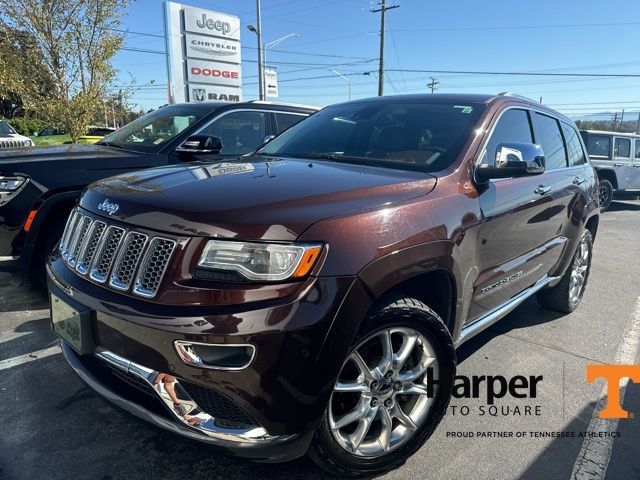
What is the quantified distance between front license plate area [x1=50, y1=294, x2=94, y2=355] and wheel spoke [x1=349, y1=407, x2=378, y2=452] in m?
1.21

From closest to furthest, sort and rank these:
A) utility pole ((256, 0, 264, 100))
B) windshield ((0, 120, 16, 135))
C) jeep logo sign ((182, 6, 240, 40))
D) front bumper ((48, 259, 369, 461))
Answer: front bumper ((48, 259, 369, 461)) < windshield ((0, 120, 16, 135)) < jeep logo sign ((182, 6, 240, 40)) < utility pole ((256, 0, 264, 100))

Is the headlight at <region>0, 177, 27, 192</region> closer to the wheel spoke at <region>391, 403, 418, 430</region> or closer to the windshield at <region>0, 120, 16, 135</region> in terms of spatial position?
the wheel spoke at <region>391, 403, 418, 430</region>

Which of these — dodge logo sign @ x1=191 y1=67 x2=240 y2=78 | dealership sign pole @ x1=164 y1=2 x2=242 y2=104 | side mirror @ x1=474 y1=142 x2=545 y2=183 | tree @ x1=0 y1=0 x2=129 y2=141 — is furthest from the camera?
dodge logo sign @ x1=191 y1=67 x2=240 y2=78

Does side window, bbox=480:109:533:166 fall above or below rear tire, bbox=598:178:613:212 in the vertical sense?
above

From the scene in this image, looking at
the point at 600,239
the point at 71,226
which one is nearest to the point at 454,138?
the point at 71,226

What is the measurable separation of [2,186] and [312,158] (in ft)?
8.54

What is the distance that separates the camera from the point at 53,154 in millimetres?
→ 4395

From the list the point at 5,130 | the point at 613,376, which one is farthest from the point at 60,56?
the point at 613,376

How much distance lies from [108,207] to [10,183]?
7.50 ft

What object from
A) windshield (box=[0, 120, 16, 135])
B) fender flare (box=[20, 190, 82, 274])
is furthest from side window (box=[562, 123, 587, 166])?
windshield (box=[0, 120, 16, 135])

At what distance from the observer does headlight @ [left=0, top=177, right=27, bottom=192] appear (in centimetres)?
388

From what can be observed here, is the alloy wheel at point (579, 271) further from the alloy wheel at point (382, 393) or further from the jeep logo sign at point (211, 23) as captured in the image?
the jeep logo sign at point (211, 23)

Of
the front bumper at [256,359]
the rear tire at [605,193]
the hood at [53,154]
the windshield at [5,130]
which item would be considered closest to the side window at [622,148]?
the rear tire at [605,193]

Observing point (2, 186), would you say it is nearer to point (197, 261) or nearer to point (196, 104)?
point (196, 104)
